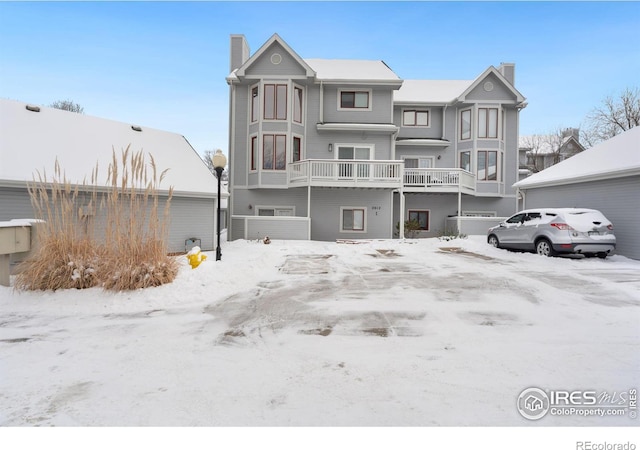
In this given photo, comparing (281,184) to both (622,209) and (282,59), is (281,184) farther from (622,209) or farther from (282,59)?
(622,209)

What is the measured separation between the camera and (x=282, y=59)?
59.7ft

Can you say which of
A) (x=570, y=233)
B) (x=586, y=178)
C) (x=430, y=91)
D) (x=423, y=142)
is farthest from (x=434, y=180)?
(x=570, y=233)

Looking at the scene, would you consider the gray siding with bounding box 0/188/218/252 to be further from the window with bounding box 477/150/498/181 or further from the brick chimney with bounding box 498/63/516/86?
the brick chimney with bounding box 498/63/516/86

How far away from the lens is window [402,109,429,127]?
21969 millimetres

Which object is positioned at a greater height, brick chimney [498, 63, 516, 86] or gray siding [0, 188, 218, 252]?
brick chimney [498, 63, 516, 86]

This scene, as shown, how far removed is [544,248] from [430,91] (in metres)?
15.9

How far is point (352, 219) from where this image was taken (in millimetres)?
18938

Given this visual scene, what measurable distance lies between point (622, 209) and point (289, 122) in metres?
15.5

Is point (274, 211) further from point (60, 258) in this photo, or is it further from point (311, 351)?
point (311, 351)

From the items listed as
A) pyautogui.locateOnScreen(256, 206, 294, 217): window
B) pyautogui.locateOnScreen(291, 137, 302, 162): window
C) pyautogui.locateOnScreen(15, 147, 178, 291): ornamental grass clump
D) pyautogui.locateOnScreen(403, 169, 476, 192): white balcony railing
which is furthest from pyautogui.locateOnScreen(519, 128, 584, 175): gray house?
pyautogui.locateOnScreen(15, 147, 178, 291): ornamental grass clump

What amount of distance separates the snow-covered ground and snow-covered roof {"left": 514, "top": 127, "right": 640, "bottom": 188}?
6.23 metres

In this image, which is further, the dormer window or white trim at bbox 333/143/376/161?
the dormer window
